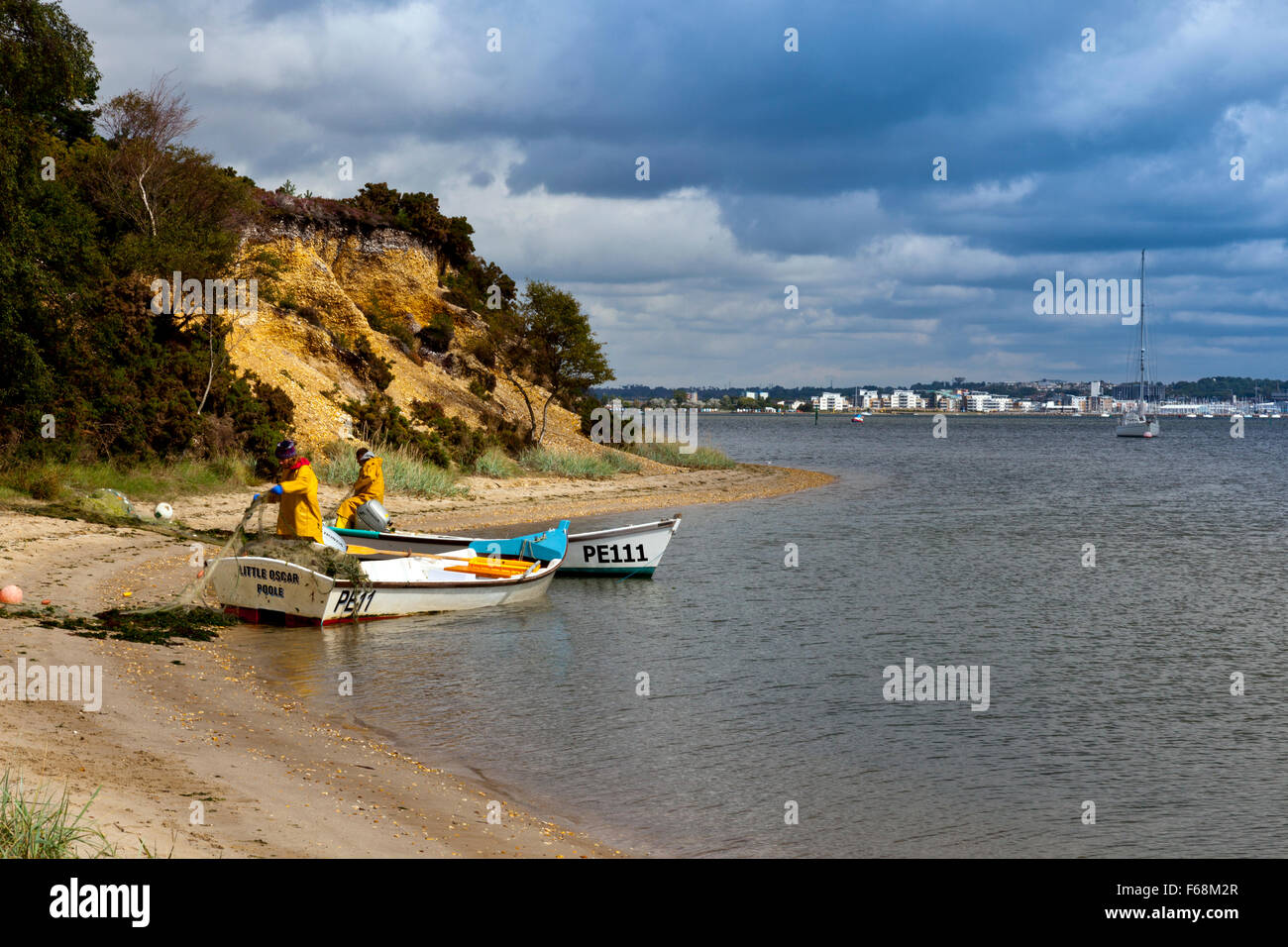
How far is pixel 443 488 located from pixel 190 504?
1033 cm

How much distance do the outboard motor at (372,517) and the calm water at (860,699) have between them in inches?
130

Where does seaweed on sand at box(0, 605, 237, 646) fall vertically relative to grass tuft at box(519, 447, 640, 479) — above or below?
below

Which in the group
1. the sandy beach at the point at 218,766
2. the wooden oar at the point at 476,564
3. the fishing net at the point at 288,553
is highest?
the fishing net at the point at 288,553

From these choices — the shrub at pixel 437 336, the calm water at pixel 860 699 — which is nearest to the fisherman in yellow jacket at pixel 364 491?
the calm water at pixel 860 699

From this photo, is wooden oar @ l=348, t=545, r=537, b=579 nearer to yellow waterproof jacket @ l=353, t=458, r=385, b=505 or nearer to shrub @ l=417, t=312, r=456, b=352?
yellow waterproof jacket @ l=353, t=458, r=385, b=505

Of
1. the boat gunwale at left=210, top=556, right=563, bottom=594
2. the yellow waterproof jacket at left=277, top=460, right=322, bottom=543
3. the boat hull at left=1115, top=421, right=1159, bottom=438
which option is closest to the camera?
the boat gunwale at left=210, top=556, right=563, bottom=594

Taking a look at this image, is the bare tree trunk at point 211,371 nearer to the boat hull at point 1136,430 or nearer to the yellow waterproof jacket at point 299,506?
the yellow waterproof jacket at point 299,506

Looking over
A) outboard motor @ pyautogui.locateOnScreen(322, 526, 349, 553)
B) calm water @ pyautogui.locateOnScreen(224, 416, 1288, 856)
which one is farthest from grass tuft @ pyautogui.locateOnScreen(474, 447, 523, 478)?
outboard motor @ pyautogui.locateOnScreen(322, 526, 349, 553)

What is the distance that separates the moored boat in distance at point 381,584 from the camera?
17562 millimetres

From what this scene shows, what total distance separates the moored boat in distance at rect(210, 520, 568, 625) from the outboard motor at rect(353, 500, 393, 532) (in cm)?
134

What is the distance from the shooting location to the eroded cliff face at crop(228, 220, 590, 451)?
38562 millimetres

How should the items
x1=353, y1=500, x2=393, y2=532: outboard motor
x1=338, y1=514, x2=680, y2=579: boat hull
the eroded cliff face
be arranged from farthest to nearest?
the eroded cliff face < x1=338, y1=514, x2=680, y2=579: boat hull < x1=353, y1=500, x2=393, y2=532: outboard motor
